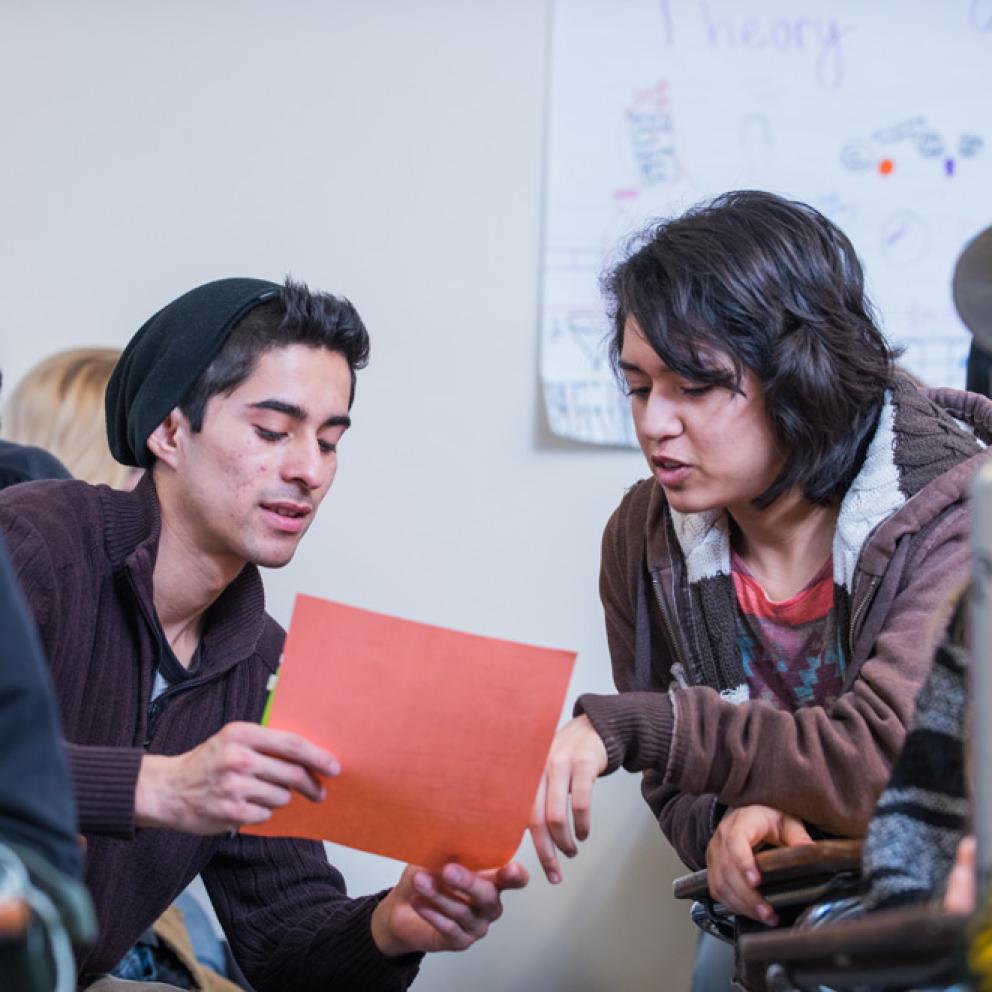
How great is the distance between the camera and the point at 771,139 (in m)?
2.15

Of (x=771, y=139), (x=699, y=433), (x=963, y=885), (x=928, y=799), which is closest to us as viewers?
(x=963, y=885)

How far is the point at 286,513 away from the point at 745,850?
25.1 inches

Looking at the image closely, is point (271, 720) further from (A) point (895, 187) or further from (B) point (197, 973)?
(A) point (895, 187)

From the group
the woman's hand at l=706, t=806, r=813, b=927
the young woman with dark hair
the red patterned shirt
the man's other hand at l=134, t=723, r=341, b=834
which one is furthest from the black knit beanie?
the woman's hand at l=706, t=806, r=813, b=927

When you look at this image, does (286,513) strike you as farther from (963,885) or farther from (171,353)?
(963,885)

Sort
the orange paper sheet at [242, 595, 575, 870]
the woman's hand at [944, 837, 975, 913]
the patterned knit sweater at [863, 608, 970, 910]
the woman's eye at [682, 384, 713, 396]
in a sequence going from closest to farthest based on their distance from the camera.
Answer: the woman's hand at [944, 837, 975, 913] → the patterned knit sweater at [863, 608, 970, 910] → the orange paper sheet at [242, 595, 575, 870] → the woman's eye at [682, 384, 713, 396]

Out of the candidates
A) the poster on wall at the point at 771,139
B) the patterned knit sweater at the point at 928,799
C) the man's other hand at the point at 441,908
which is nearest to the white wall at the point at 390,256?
the poster on wall at the point at 771,139

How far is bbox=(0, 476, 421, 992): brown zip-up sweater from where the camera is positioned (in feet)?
4.58

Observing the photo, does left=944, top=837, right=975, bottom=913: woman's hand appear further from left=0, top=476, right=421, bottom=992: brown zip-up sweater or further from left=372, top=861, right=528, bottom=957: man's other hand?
left=0, top=476, right=421, bottom=992: brown zip-up sweater

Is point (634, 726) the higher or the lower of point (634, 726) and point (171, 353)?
the lower

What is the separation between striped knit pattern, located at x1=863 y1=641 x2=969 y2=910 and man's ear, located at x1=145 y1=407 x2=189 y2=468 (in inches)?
37.9

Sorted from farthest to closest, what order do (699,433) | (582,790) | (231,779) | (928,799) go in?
(699,433) → (582,790) → (231,779) → (928,799)

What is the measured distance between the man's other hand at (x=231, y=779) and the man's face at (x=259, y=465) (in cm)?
43

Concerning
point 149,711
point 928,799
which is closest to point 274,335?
point 149,711
